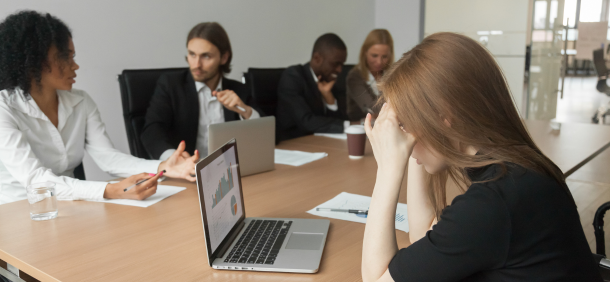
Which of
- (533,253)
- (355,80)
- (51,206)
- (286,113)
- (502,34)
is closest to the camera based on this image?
(533,253)

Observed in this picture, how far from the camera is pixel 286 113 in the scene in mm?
2889

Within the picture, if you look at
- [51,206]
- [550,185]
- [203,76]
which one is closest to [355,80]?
[203,76]

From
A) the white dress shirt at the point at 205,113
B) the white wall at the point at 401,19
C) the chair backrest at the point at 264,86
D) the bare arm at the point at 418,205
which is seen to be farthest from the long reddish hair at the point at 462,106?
the white wall at the point at 401,19

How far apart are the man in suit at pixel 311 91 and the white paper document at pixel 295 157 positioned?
0.58 metres

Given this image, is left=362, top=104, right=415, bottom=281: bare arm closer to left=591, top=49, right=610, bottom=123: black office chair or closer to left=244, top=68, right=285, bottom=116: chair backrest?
left=244, top=68, right=285, bottom=116: chair backrest

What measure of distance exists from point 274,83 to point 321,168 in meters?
1.28

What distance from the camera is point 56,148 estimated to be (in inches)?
70.3

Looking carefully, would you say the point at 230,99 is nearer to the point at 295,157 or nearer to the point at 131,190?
the point at 295,157

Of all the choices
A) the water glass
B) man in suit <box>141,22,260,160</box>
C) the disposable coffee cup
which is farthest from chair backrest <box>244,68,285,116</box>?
the water glass

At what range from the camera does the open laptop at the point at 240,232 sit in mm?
955

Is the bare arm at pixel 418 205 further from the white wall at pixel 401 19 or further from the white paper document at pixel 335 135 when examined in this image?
the white wall at pixel 401 19

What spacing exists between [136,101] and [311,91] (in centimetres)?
116

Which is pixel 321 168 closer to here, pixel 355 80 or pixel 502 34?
pixel 355 80

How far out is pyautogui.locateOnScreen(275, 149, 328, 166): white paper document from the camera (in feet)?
6.30
